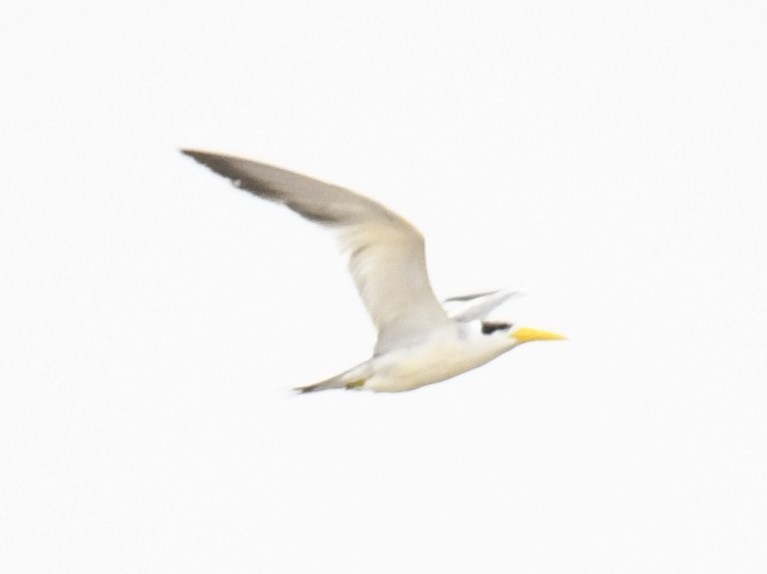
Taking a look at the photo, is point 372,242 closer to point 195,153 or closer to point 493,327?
point 493,327

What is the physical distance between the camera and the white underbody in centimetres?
1503

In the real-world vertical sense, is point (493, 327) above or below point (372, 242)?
below

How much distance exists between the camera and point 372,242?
1485 centimetres

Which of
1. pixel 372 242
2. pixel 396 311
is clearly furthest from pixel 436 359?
pixel 372 242

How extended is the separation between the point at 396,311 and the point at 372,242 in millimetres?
611

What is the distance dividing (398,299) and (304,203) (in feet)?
3.54

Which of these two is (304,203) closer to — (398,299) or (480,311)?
(398,299)

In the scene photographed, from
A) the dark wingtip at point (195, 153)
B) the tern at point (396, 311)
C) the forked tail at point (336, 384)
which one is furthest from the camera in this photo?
the forked tail at point (336, 384)

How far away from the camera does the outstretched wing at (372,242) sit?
→ 563 inches

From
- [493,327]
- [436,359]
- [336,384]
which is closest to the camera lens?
[436,359]

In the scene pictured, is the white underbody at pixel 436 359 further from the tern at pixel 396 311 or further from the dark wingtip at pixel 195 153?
the dark wingtip at pixel 195 153

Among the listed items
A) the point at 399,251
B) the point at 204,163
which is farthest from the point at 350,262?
the point at 204,163

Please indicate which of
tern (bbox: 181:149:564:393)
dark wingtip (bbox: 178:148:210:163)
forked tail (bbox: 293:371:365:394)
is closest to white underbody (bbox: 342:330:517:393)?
tern (bbox: 181:149:564:393)

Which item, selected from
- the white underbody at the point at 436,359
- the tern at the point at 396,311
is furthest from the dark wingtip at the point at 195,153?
the white underbody at the point at 436,359
